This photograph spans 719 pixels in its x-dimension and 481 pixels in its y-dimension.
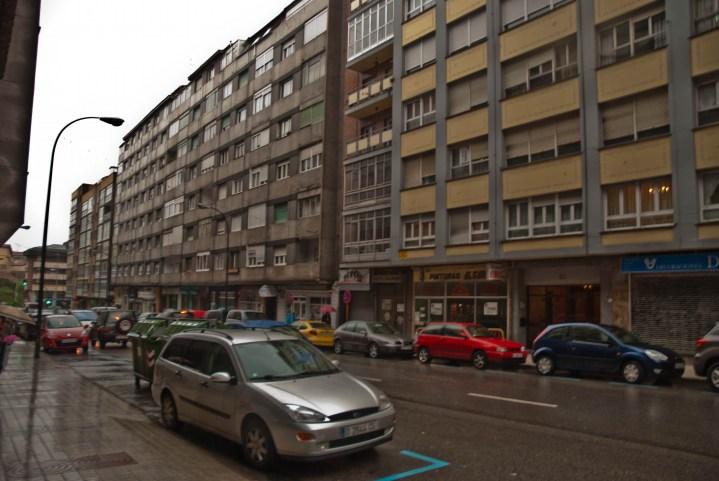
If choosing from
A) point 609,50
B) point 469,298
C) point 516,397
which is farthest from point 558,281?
point 516,397

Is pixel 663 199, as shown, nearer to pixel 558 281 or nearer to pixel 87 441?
pixel 558 281

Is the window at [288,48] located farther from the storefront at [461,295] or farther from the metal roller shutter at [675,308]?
the metal roller shutter at [675,308]

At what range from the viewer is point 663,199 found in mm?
18562

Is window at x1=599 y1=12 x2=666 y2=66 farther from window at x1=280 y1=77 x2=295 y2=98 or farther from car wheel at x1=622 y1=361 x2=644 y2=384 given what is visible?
window at x1=280 y1=77 x2=295 y2=98

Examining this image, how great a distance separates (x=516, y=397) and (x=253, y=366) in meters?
6.71

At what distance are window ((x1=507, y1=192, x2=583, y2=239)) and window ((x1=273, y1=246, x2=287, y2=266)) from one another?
61.2 feet

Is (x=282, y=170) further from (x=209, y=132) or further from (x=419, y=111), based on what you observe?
(x=209, y=132)

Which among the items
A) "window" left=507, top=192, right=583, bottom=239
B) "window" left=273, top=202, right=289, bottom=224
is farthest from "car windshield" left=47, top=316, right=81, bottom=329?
"window" left=507, top=192, right=583, bottom=239

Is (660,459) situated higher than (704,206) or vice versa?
(704,206)

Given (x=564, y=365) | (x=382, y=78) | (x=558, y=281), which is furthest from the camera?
(x=382, y=78)

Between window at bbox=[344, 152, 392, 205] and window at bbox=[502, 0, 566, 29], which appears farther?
window at bbox=[344, 152, 392, 205]

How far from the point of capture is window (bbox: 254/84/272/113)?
4194cm

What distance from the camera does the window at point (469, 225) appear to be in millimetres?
24141

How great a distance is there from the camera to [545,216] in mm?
21875
